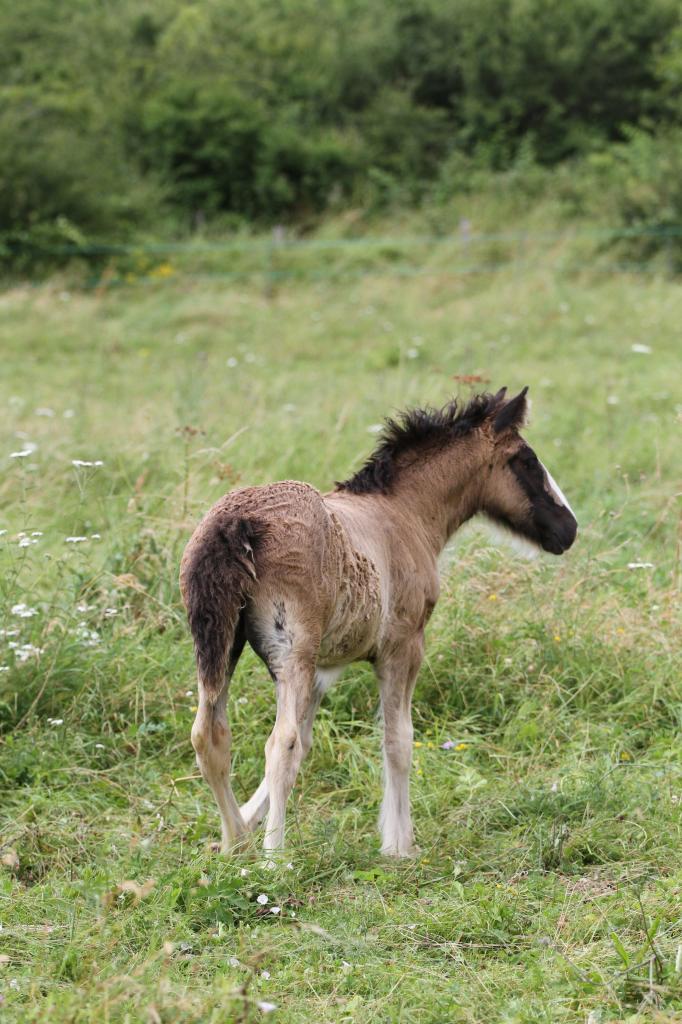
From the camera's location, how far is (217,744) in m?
3.89

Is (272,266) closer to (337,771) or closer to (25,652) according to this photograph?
(25,652)

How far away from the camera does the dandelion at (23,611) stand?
16.9ft

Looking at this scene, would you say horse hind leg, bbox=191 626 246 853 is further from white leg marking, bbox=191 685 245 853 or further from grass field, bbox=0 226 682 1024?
Result: grass field, bbox=0 226 682 1024

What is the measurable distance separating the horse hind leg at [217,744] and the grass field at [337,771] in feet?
0.57

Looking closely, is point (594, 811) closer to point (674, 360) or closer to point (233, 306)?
point (674, 360)

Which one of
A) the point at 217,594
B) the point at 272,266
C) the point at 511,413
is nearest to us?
the point at 217,594

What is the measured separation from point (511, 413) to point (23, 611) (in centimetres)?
230

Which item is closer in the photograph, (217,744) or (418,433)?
(217,744)

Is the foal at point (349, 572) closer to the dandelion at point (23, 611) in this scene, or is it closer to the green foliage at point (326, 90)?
the dandelion at point (23, 611)

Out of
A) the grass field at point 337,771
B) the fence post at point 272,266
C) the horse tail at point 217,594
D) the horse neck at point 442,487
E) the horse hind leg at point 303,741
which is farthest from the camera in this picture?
the fence post at point 272,266

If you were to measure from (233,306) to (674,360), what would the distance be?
6.43m

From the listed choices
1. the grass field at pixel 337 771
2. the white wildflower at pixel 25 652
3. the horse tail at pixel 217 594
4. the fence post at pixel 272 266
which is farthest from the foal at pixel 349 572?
the fence post at pixel 272 266

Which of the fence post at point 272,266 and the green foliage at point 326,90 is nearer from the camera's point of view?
the fence post at point 272,266

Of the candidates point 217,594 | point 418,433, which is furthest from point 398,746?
point 418,433
